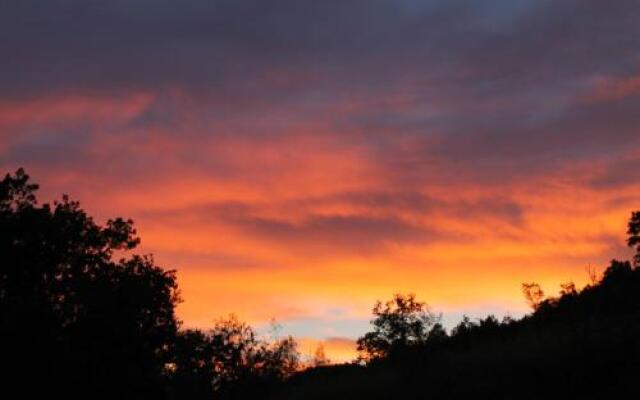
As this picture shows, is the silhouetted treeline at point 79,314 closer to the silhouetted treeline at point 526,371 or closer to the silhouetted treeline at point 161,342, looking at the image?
the silhouetted treeline at point 161,342

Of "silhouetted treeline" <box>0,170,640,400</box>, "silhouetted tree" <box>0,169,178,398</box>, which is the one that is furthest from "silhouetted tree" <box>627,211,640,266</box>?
"silhouetted tree" <box>0,169,178,398</box>

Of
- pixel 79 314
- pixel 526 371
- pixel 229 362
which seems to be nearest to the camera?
pixel 526 371

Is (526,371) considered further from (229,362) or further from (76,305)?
(229,362)

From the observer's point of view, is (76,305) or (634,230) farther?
(634,230)

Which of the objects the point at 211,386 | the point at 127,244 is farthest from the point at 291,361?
the point at 127,244

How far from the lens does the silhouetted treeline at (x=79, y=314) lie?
29.7 m

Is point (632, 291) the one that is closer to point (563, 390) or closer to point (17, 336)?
point (563, 390)

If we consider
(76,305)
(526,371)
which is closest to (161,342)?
(76,305)

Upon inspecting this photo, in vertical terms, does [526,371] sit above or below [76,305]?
below

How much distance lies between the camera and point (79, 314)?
34.9 m

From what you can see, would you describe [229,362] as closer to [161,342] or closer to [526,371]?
[161,342]

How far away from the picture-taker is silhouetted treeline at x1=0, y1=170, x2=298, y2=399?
97.5 ft

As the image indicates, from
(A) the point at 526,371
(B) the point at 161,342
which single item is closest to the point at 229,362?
(B) the point at 161,342

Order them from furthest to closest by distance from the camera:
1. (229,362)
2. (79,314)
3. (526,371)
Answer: (229,362) < (79,314) < (526,371)
